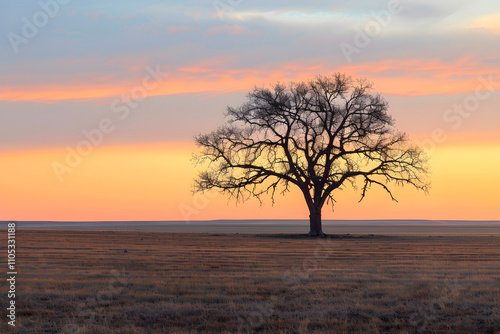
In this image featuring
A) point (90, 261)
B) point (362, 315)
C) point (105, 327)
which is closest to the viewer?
point (105, 327)

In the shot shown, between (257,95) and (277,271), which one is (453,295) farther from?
(257,95)

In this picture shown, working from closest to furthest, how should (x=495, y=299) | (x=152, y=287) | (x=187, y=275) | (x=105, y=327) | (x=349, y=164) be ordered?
(x=105, y=327)
(x=495, y=299)
(x=152, y=287)
(x=187, y=275)
(x=349, y=164)

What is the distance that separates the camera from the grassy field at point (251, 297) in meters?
17.7

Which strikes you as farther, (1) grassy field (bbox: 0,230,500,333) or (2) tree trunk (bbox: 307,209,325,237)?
(2) tree trunk (bbox: 307,209,325,237)

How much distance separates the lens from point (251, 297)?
20641 mm

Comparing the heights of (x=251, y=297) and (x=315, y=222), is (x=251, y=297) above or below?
below

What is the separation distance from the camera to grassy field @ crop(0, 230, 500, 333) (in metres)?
17.7

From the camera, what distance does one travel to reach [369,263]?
1236 inches

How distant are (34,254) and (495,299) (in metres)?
22.4

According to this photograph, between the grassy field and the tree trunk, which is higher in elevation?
the tree trunk

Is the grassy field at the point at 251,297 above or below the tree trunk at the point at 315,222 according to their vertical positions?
below

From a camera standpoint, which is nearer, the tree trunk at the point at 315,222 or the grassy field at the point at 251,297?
the grassy field at the point at 251,297

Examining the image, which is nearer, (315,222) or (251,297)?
(251,297)

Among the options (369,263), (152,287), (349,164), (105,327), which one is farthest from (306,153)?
(105,327)
